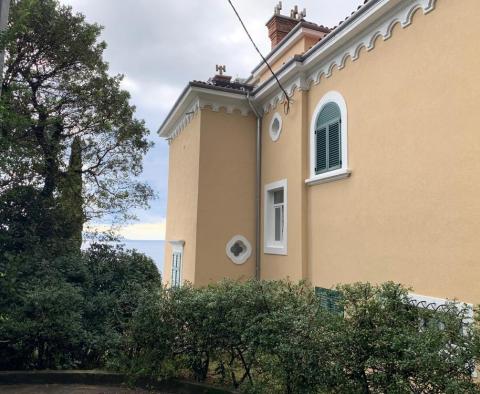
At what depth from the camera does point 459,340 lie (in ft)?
11.0

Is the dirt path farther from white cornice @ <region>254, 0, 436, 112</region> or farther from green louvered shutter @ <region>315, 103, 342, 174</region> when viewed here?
white cornice @ <region>254, 0, 436, 112</region>

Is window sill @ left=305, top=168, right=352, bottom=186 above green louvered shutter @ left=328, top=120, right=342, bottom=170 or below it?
below

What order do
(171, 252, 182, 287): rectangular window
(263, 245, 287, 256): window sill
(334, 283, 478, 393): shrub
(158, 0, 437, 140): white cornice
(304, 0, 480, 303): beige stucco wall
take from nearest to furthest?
(334, 283, 478, 393): shrub
(304, 0, 480, 303): beige stucco wall
(158, 0, 437, 140): white cornice
(263, 245, 287, 256): window sill
(171, 252, 182, 287): rectangular window

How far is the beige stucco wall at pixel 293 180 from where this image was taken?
313 inches

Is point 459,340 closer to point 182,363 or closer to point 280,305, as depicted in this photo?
point 280,305

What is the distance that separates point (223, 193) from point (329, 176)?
10.4 feet

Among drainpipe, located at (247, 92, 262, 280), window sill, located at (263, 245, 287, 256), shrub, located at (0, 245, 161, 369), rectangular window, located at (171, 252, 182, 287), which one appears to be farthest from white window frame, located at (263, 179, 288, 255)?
shrub, located at (0, 245, 161, 369)

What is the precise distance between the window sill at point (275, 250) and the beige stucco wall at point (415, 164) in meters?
1.39

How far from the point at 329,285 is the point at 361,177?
2.08 m

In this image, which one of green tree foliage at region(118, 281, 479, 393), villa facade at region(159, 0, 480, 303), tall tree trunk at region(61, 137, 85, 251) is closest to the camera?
green tree foliage at region(118, 281, 479, 393)

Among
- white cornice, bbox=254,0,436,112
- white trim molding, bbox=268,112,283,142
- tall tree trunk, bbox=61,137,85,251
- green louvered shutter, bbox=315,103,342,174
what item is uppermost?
white cornice, bbox=254,0,436,112

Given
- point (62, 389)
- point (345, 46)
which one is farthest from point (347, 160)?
point (62, 389)

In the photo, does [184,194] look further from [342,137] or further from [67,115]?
[342,137]

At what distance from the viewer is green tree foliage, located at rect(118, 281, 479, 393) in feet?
10.8
